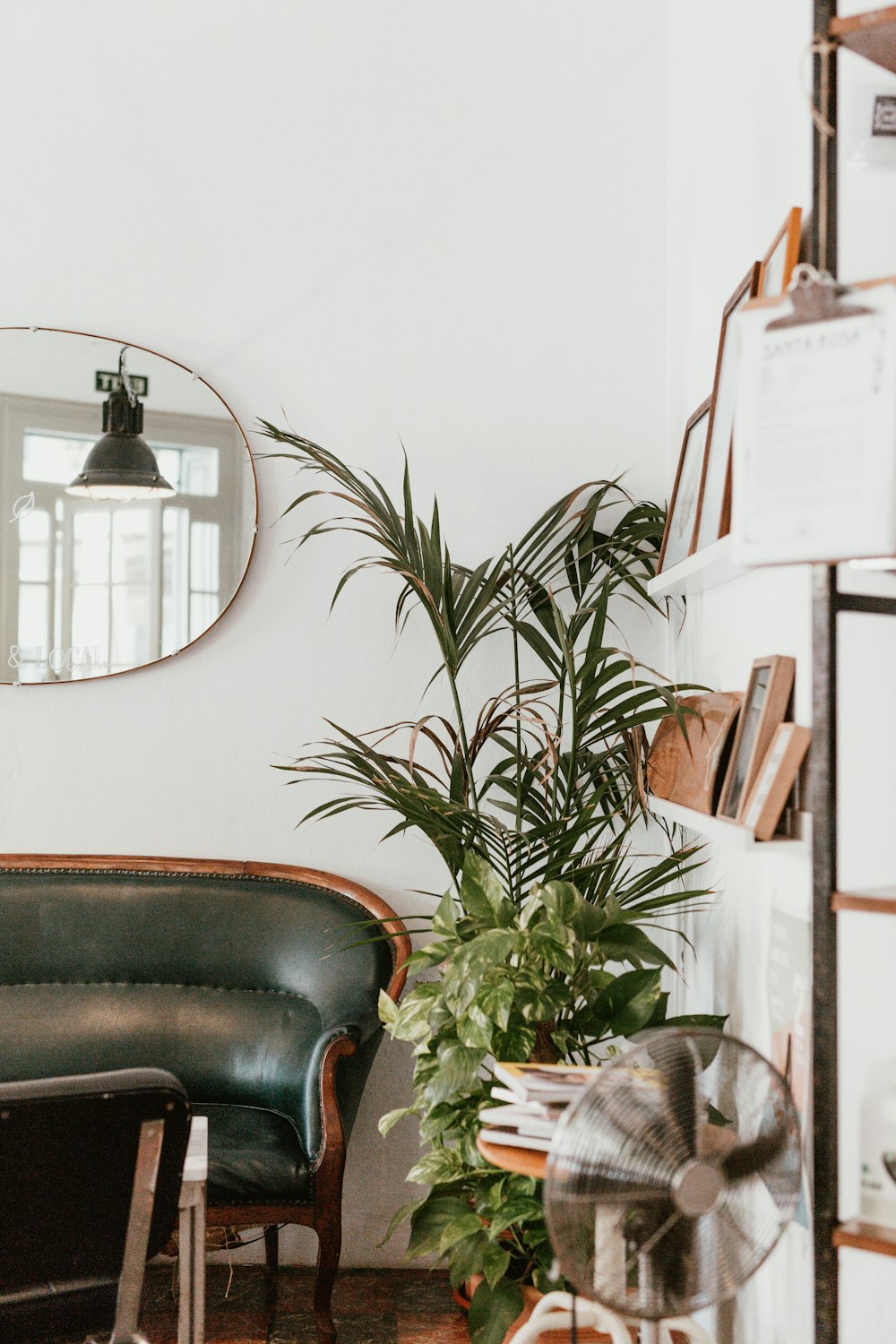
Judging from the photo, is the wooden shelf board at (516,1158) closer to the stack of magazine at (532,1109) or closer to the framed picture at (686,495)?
the stack of magazine at (532,1109)

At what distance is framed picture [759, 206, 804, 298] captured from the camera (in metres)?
1.81

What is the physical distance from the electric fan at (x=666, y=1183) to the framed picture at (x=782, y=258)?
1179 millimetres

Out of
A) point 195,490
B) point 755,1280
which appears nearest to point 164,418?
point 195,490

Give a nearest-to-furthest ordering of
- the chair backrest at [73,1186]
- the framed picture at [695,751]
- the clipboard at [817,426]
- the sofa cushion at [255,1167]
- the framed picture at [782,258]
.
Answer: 1. the clipboard at [817,426]
2. the chair backrest at [73,1186]
3. the framed picture at [782,258]
4. the framed picture at [695,751]
5. the sofa cushion at [255,1167]

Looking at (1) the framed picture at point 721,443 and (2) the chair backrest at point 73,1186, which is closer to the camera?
(2) the chair backrest at point 73,1186

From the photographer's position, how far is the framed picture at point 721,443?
2.10m

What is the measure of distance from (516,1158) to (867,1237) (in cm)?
52

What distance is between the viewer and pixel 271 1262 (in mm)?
2678

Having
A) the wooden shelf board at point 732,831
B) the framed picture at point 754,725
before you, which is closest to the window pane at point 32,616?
the wooden shelf board at point 732,831

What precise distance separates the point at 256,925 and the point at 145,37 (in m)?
2.47

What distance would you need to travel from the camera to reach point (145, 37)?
3107mm

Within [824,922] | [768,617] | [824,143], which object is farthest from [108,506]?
[824,922]

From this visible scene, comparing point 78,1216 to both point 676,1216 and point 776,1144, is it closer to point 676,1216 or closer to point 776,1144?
point 676,1216

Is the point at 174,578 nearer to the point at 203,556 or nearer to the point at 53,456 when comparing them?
the point at 203,556
